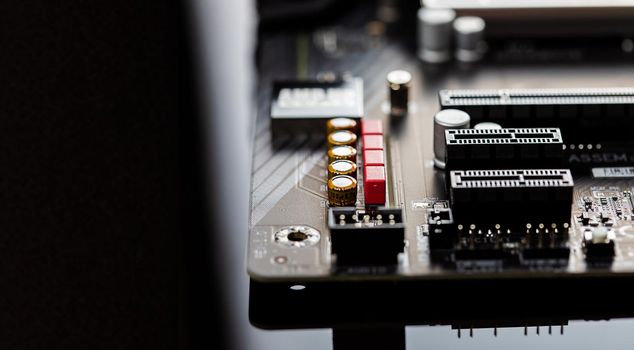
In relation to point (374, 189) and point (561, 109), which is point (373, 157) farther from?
point (561, 109)

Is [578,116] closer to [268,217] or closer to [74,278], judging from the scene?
[268,217]

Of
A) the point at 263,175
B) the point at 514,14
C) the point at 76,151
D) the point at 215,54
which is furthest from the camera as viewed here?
the point at 215,54

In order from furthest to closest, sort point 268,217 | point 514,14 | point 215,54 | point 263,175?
point 215,54
point 514,14
point 263,175
point 268,217

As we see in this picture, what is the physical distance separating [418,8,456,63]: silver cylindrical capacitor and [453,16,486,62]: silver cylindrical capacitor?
0.02 m

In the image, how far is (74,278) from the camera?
71.5 inches

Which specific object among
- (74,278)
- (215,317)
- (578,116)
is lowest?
(215,317)

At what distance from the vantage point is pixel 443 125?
208 centimetres

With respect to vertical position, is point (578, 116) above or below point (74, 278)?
above

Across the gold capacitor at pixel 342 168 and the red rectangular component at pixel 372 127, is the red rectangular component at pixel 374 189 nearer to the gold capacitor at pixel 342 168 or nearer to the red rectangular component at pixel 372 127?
the gold capacitor at pixel 342 168

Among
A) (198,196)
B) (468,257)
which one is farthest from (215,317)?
(468,257)

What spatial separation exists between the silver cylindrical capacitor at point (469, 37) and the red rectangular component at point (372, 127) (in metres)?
0.44

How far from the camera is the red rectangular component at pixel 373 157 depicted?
2.03 metres

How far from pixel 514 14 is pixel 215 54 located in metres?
0.89

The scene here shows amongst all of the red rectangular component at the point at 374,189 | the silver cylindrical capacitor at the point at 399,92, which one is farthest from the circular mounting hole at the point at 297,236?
the silver cylindrical capacitor at the point at 399,92
